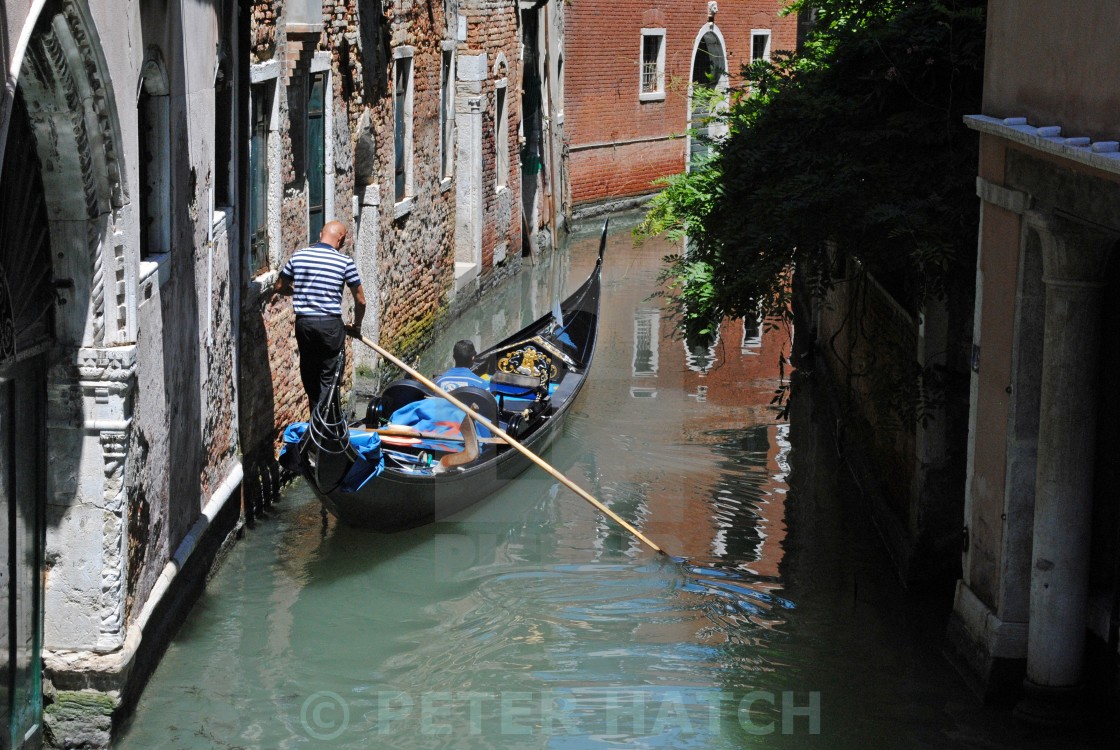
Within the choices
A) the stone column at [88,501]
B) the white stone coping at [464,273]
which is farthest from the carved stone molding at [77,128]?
the white stone coping at [464,273]

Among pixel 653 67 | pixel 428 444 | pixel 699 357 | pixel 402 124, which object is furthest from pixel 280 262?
pixel 653 67

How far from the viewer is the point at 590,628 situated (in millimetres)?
5684

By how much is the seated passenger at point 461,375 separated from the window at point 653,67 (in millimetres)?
14200

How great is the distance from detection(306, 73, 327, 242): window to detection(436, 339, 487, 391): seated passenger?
1.08m

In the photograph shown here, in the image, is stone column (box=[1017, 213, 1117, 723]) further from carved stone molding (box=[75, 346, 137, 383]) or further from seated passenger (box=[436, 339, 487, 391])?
seated passenger (box=[436, 339, 487, 391])

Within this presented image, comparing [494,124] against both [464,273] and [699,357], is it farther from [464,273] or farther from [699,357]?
[699,357]

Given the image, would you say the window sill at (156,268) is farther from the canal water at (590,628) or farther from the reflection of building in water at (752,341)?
the reflection of building in water at (752,341)

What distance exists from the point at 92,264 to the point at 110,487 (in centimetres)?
70

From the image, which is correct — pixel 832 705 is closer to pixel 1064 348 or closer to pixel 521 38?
pixel 1064 348

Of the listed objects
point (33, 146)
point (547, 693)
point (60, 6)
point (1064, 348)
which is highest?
point (60, 6)

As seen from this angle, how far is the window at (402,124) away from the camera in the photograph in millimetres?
10023

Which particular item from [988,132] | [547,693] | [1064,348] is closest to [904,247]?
[988,132]

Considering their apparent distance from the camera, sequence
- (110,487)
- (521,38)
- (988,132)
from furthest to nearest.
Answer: (521,38) < (988,132) < (110,487)

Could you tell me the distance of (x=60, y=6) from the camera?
3744 millimetres
